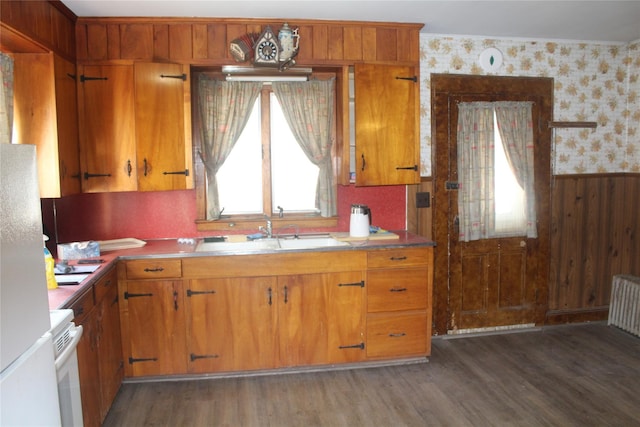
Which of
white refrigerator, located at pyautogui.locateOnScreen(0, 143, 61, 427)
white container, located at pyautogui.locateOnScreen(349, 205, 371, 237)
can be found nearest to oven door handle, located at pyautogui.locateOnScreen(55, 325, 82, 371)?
white refrigerator, located at pyautogui.locateOnScreen(0, 143, 61, 427)

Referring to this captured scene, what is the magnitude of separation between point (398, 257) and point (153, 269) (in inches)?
64.1

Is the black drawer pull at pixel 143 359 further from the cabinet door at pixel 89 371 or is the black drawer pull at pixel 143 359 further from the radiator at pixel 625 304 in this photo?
the radiator at pixel 625 304

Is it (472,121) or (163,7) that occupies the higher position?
(163,7)

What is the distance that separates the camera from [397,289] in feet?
11.0

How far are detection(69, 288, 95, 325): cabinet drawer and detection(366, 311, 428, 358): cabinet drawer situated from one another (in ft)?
5.77

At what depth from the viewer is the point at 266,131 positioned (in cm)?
370

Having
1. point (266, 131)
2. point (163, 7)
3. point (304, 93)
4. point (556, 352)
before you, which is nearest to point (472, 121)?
point (304, 93)

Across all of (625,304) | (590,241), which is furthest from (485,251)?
(625,304)

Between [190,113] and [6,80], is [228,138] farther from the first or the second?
[6,80]

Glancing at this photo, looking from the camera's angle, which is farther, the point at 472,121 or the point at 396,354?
the point at 472,121

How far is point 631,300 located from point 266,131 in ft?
10.7

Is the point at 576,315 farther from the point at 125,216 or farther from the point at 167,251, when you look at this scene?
the point at 125,216

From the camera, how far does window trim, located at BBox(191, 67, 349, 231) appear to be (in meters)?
3.53

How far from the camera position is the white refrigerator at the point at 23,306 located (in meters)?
1.25
